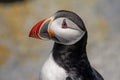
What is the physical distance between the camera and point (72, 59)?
3.20 metres

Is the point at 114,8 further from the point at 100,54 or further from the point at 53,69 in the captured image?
the point at 53,69

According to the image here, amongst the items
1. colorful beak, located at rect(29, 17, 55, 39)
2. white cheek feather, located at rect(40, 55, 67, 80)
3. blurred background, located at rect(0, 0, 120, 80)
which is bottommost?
blurred background, located at rect(0, 0, 120, 80)

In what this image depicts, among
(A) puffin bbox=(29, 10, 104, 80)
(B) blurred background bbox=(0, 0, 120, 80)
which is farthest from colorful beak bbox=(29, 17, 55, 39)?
(B) blurred background bbox=(0, 0, 120, 80)

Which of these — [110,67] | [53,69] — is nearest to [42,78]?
[53,69]

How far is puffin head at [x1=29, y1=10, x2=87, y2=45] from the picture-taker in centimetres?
308

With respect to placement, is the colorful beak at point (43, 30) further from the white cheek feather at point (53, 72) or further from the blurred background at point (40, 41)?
the blurred background at point (40, 41)

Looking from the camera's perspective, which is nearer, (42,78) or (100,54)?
(42,78)

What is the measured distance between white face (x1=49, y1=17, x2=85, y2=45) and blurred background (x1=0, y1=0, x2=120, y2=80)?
7.68 feet

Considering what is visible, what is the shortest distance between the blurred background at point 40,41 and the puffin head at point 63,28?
2319 mm

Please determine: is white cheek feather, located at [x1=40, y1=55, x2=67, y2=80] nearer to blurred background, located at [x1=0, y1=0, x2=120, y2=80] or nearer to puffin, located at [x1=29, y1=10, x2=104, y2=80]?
puffin, located at [x1=29, y1=10, x2=104, y2=80]

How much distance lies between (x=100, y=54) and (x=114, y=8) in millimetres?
475

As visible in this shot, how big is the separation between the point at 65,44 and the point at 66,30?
0.09 meters

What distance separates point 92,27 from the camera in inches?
226

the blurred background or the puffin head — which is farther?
the blurred background
